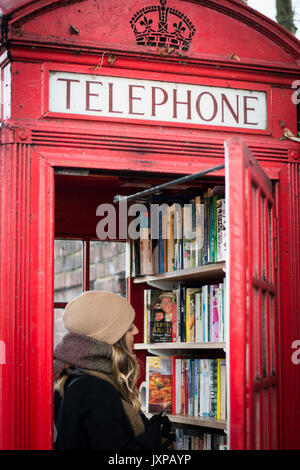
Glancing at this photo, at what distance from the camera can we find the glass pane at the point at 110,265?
552 cm

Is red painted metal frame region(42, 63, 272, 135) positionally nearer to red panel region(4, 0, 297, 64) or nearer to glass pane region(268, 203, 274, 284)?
red panel region(4, 0, 297, 64)

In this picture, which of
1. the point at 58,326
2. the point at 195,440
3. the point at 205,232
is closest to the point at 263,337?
the point at 205,232

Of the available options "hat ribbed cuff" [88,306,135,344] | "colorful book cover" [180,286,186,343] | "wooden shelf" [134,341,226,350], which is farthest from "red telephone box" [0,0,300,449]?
"colorful book cover" [180,286,186,343]

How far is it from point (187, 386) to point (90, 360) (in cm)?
121

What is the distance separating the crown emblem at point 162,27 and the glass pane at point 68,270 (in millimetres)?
2084

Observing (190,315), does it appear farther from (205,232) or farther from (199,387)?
(205,232)

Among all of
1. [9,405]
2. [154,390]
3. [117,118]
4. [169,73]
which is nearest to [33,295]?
[9,405]

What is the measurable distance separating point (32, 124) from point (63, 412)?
4.09 ft

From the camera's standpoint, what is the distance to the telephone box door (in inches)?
91.2

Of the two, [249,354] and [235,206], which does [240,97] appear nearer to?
[235,206]

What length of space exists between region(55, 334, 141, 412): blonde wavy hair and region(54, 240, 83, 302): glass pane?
1959mm

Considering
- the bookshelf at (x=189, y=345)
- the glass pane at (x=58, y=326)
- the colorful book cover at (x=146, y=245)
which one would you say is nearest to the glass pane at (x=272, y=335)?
the bookshelf at (x=189, y=345)

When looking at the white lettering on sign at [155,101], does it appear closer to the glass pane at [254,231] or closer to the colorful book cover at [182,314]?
the glass pane at [254,231]

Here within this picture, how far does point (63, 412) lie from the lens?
274 cm
